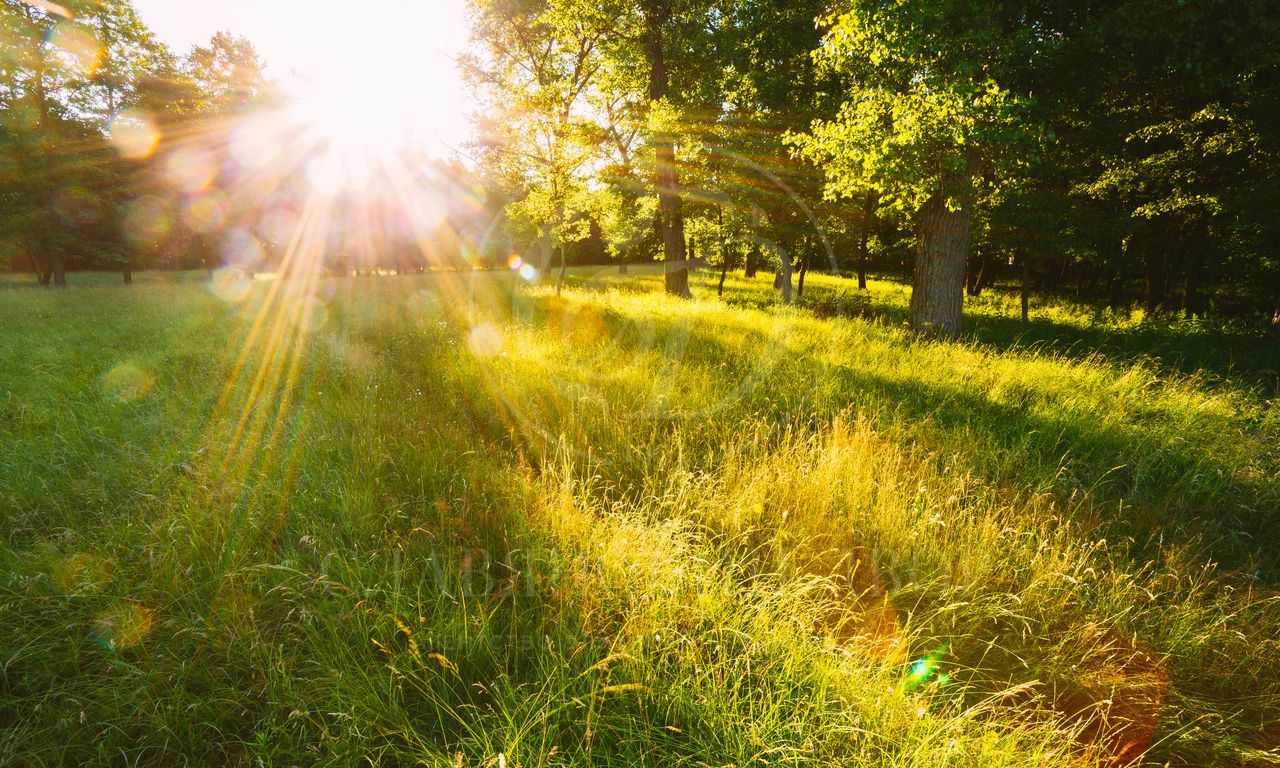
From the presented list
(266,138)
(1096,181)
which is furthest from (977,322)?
(266,138)

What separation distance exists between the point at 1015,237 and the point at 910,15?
38.5 feet

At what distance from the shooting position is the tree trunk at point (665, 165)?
12539mm

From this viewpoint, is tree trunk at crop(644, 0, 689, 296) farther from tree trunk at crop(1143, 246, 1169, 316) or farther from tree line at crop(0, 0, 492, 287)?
tree trunk at crop(1143, 246, 1169, 316)

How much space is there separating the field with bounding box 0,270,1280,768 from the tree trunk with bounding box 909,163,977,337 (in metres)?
3.31

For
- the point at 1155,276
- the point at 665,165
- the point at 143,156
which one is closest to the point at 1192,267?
the point at 1155,276

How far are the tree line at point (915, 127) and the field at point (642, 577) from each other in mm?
3982

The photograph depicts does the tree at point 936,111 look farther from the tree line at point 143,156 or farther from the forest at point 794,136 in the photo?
the tree line at point 143,156

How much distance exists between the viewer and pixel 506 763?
1.43 m

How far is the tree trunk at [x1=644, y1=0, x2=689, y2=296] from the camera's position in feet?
41.1

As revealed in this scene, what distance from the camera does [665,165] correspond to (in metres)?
14.1

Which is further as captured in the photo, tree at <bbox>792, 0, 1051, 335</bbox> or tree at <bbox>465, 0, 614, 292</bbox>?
tree at <bbox>465, 0, 614, 292</bbox>

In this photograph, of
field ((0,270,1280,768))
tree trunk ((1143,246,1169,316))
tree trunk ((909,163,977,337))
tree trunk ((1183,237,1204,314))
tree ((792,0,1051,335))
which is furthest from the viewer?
tree trunk ((1143,246,1169,316))

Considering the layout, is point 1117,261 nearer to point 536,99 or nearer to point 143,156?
point 536,99

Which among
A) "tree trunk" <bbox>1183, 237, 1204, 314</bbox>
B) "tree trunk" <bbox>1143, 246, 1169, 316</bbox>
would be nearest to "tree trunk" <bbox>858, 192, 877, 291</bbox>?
"tree trunk" <bbox>1143, 246, 1169, 316</bbox>
